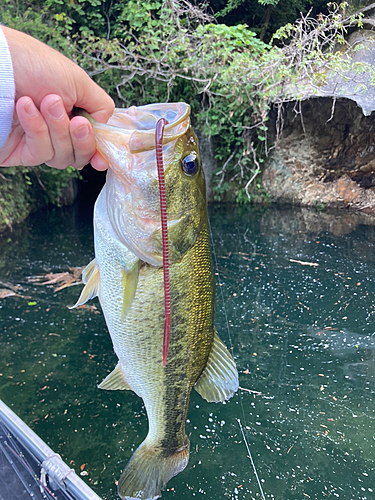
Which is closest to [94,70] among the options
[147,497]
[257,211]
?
[257,211]

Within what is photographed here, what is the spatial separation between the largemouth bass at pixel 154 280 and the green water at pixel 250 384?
1112mm

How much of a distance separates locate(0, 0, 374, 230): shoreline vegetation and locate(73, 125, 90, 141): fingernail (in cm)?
508


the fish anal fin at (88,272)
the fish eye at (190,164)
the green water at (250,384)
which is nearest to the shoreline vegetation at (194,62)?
the green water at (250,384)

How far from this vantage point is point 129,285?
1021 mm

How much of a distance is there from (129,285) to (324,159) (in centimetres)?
825

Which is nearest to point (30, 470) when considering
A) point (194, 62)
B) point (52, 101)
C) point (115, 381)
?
point (115, 381)

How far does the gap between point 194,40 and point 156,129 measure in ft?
22.5

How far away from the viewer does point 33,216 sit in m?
6.88

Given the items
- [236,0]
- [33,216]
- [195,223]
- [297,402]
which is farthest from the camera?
[236,0]

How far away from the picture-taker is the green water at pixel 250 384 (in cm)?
208

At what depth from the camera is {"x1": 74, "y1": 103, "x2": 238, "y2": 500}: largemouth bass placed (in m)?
0.94

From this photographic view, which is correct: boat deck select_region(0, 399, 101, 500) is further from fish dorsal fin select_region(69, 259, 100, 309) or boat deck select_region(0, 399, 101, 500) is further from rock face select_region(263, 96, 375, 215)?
rock face select_region(263, 96, 375, 215)

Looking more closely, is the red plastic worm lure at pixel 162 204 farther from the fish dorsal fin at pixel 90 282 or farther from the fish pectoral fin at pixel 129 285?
the fish dorsal fin at pixel 90 282

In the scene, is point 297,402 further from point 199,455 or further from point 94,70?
point 94,70
